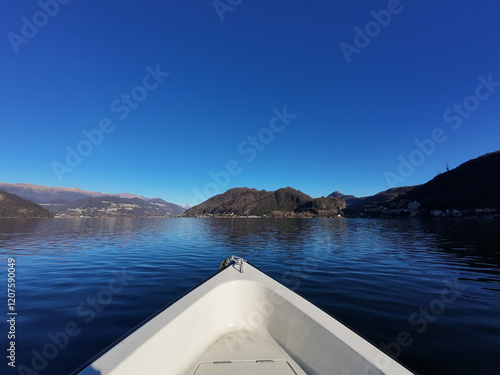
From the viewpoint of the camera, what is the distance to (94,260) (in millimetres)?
14883

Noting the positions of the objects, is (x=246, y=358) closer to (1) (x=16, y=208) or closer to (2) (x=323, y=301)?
(2) (x=323, y=301)

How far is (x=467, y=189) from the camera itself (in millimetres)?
143500

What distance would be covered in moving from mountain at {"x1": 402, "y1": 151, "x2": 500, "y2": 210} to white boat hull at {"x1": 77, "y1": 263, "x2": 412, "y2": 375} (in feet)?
579

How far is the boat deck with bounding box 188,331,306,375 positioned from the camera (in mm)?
3717

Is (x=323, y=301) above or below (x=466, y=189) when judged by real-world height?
below

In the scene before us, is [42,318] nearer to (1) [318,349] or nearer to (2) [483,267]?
(1) [318,349]

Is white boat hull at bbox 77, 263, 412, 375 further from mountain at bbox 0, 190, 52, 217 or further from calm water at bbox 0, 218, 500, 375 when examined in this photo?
mountain at bbox 0, 190, 52, 217

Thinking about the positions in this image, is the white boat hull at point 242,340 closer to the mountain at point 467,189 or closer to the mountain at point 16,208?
the mountain at point 467,189

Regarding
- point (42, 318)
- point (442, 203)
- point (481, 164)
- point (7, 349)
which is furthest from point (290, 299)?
point (481, 164)

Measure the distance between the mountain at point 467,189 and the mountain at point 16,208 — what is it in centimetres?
29783

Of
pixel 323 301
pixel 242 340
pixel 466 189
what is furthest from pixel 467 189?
pixel 242 340

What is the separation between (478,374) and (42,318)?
10.6 m

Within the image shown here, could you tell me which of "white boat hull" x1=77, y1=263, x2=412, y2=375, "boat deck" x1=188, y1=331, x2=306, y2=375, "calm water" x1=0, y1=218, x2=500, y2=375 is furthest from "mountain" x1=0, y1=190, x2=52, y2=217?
"boat deck" x1=188, y1=331, x2=306, y2=375

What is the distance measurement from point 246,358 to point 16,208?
257m
